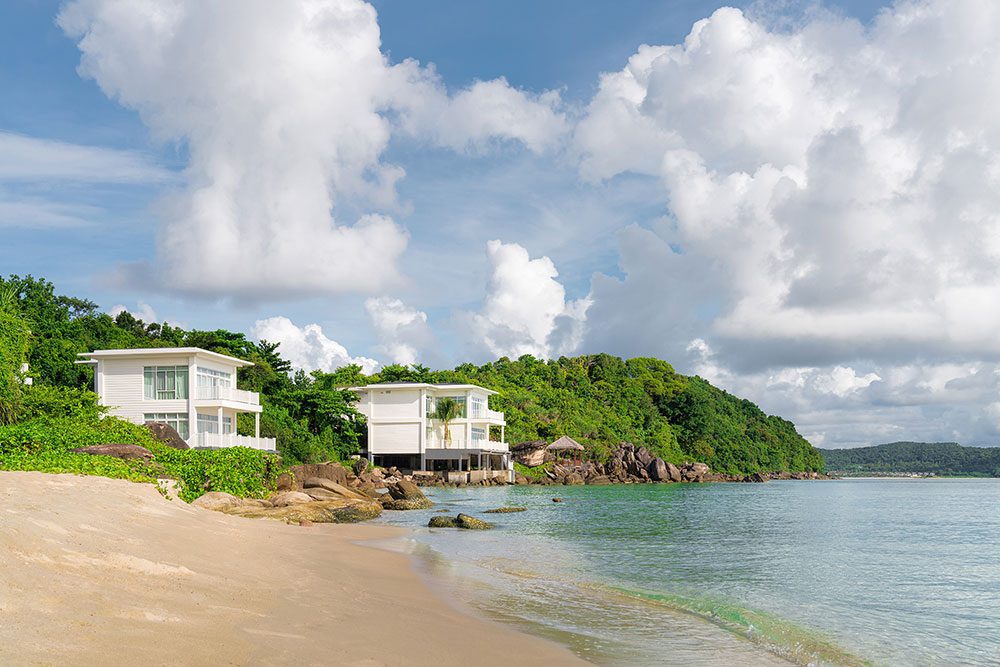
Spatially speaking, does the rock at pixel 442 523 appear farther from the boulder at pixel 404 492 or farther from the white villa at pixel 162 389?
the white villa at pixel 162 389

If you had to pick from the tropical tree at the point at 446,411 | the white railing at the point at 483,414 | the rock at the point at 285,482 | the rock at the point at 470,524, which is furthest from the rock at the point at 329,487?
the white railing at the point at 483,414

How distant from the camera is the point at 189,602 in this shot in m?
8.10

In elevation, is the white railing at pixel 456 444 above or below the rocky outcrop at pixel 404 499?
above

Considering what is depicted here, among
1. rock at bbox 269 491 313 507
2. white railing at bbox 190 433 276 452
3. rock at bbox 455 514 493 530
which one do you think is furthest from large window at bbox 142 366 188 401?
rock at bbox 455 514 493 530

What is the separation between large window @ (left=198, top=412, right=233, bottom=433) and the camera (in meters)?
42.4

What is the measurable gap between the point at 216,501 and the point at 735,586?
15623 mm

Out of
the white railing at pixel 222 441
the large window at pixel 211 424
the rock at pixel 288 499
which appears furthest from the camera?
the large window at pixel 211 424

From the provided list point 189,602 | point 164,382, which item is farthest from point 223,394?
point 189,602

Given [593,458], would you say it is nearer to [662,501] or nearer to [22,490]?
[662,501]

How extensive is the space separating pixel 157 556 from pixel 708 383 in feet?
404

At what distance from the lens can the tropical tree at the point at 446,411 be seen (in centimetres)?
6438

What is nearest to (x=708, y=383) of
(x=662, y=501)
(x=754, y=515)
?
(x=662, y=501)

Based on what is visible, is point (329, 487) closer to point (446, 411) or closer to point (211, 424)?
point (211, 424)

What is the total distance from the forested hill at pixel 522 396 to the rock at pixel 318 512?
19941 mm
